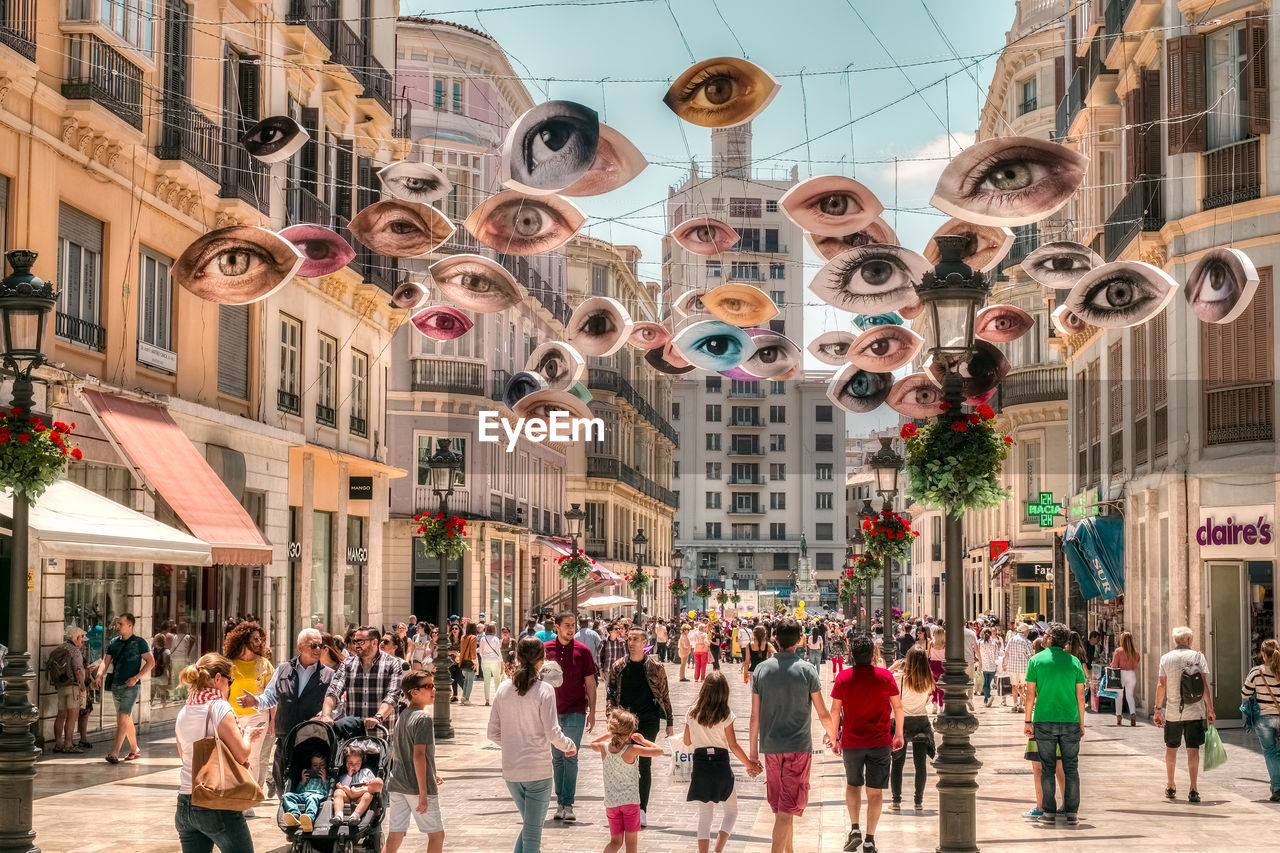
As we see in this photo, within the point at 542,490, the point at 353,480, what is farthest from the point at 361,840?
the point at 542,490

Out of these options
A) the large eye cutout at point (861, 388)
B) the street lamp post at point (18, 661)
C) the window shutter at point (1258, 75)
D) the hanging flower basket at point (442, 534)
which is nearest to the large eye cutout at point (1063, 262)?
the large eye cutout at point (861, 388)

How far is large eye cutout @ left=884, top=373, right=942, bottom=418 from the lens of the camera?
20.7 m

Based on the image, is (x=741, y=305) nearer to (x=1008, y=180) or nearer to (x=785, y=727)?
(x=1008, y=180)

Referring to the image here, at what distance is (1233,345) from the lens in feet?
78.9

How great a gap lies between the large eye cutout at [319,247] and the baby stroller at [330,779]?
25.7 ft

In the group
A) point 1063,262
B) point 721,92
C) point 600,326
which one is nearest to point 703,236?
point 600,326

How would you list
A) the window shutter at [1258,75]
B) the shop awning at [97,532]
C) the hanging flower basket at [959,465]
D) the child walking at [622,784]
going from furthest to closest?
1. the window shutter at [1258,75]
2. the shop awning at [97,532]
3. the hanging flower basket at [959,465]
4. the child walking at [622,784]

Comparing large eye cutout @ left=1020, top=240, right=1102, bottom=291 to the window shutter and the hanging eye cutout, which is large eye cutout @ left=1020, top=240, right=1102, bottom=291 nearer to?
the window shutter

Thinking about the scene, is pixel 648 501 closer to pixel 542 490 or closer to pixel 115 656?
pixel 542 490

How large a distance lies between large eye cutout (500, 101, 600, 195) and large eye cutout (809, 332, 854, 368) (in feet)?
24.0

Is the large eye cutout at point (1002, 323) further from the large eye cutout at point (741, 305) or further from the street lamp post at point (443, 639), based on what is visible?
the street lamp post at point (443, 639)

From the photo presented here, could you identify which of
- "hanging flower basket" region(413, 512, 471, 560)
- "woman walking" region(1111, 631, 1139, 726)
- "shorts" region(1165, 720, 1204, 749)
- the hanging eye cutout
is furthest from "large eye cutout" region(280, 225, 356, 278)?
"woman walking" region(1111, 631, 1139, 726)

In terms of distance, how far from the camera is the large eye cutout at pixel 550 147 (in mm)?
13336

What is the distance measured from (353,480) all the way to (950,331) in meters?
23.8
